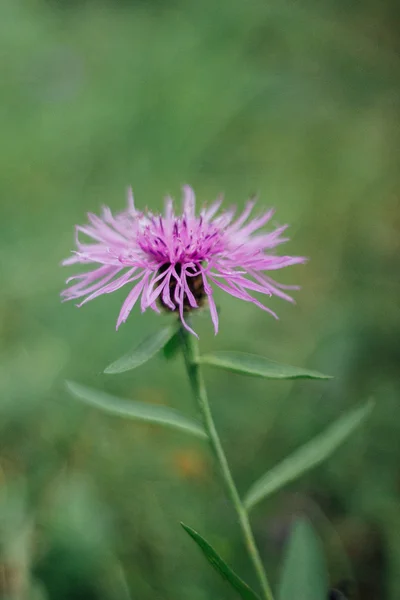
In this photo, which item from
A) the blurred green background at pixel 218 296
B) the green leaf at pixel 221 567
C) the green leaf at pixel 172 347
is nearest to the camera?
the green leaf at pixel 221 567

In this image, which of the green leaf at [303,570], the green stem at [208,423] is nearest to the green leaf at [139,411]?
the green stem at [208,423]

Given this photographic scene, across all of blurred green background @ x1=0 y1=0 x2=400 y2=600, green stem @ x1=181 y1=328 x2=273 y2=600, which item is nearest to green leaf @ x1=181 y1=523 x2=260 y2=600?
green stem @ x1=181 y1=328 x2=273 y2=600

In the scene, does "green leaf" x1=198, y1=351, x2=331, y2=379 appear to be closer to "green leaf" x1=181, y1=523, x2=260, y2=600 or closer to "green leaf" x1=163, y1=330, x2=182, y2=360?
"green leaf" x1=163, y1=330, x2=182, y2=360

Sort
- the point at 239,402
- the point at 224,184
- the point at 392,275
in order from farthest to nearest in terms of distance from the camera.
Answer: the point at 224,184, the point at 392,275, the point at 239,402

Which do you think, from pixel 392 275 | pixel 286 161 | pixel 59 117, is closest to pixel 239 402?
pixel 392 275

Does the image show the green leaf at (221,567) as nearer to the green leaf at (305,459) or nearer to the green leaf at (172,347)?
the green leaf at (305,459)

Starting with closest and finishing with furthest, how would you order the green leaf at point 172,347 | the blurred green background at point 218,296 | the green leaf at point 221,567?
the green leaf at point 221,567, the green leaf at point 172,347, the blurred green background at point 218,296

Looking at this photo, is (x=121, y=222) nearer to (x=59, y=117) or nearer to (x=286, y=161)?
(x=286, y=161)
